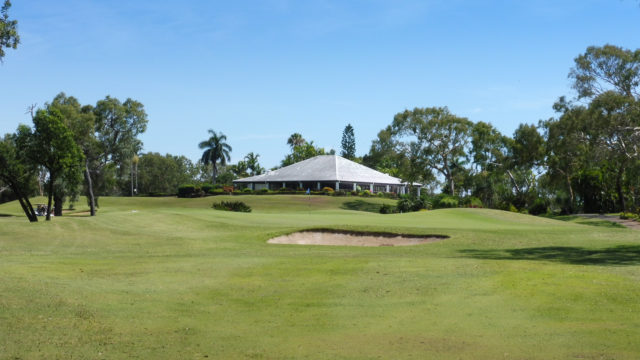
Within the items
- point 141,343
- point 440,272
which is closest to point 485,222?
point 440,272

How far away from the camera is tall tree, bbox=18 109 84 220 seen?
39031 millimetres

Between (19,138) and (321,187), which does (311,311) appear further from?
(321,187)

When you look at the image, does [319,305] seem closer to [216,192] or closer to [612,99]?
[612,99]

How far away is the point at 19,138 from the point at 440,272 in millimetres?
34616

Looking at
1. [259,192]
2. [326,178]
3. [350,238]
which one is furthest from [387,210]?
[350,238]

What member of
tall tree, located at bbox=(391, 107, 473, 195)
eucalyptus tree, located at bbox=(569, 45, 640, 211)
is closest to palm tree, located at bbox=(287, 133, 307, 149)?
tall tree, located at bbox=(391, 107, 473, 195)

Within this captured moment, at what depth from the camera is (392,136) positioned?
88.8 metres

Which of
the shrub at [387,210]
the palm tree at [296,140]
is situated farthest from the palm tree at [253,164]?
the shrub at [387,210]

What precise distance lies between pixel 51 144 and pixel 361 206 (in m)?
50.0

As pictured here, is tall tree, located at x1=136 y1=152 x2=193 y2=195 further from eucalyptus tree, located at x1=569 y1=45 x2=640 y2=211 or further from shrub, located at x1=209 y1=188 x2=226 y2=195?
eucalyptus tree, located at x1=569 y1=45 x2=640 y2=211

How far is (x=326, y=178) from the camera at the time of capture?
3996 inches

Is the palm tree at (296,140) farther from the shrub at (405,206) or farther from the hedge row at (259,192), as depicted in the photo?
the shrub at (405,206)

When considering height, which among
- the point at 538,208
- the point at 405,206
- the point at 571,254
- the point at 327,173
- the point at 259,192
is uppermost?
the point at 327,173

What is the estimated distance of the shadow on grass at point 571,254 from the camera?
21.8 m
